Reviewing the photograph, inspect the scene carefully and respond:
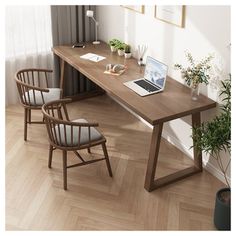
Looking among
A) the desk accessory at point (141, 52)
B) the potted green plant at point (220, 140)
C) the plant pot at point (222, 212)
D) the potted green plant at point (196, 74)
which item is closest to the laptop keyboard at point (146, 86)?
the potted green plant at point (196, 74)

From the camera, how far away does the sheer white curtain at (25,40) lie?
15.7ft

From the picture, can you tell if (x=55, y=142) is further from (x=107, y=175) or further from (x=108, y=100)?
(x=108, y=100)

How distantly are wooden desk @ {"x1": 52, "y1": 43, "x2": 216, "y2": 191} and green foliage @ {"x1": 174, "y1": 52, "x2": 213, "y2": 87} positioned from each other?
159 millimetres

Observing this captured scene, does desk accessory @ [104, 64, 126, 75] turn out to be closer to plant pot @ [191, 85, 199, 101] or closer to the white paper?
the white paper

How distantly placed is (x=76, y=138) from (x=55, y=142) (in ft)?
0.60

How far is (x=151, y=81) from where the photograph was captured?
4.02 m

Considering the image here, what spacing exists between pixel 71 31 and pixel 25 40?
56 centimetres

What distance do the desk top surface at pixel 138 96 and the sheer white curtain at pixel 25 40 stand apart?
0.39 m

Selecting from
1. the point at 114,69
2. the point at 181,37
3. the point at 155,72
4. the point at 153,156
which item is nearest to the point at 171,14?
the point at 181,37

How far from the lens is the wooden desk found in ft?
11.4

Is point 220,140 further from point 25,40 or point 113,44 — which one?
point 25,40

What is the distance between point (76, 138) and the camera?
140 inches

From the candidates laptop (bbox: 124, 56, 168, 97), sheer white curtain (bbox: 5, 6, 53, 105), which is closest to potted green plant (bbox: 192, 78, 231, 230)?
laptop (bbox: 124, 56, 168, 97)

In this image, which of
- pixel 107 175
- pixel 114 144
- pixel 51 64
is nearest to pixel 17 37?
pixel 51 64
